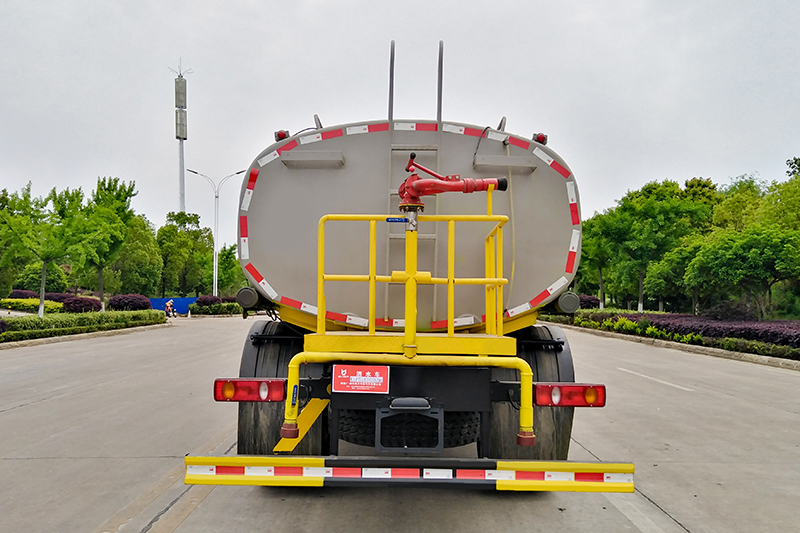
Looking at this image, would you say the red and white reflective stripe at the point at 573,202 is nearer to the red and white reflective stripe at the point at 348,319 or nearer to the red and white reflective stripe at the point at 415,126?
the red and white reflective stripe at the point at 415,126

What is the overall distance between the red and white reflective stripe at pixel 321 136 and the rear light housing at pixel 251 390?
5.94 ft

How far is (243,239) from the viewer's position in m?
4.16

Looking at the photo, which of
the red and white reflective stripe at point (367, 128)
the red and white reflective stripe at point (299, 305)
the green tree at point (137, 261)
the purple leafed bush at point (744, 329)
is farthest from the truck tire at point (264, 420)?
the green tree at point (137, 261)

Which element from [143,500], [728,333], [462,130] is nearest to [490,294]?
[462,130]

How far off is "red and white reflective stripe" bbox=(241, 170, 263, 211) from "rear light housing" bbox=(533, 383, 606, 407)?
8.10ft

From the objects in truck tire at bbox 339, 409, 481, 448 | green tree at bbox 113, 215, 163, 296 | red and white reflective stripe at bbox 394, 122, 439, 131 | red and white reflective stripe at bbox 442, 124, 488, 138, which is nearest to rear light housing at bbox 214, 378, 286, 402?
truck tire at bbox 339, 409, 481, 448

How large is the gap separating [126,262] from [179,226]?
41.8 ft

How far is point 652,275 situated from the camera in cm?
2634

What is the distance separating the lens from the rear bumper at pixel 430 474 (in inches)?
120

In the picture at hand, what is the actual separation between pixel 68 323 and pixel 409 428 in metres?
21.3

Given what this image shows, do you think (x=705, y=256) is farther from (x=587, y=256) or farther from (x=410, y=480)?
(x=410, y=480)

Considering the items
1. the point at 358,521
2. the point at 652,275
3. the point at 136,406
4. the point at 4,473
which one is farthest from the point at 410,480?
the point at 652,275

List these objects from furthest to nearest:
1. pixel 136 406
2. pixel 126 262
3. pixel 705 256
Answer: pixel 126 262
pixel 705 256
pixel 136 406

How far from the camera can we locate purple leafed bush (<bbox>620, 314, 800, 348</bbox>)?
46.2 feet
